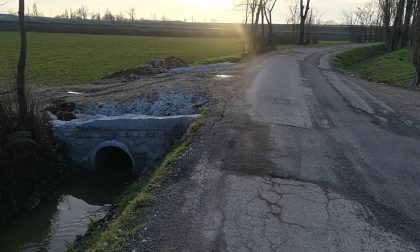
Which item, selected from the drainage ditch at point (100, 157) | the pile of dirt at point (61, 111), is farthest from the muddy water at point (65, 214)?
the pile of dirt at point (61, 111)

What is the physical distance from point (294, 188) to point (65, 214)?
227 inches

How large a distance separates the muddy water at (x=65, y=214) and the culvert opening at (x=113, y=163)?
0.32 feet

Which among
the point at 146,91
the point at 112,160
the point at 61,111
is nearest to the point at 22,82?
the point at 61,111

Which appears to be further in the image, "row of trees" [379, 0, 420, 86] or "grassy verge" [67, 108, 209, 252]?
"row of trees" [379, 0, 420, 86]

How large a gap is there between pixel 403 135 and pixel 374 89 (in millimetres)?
8304

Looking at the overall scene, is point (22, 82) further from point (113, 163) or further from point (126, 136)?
point (113, 163)

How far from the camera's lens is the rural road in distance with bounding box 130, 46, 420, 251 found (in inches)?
232

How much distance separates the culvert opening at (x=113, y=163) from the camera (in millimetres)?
13347

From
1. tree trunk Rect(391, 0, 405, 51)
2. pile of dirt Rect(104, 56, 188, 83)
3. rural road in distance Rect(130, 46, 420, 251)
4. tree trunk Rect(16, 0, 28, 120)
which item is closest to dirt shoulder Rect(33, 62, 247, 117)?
pile of dirt Rect(104, 56, 188, 83)

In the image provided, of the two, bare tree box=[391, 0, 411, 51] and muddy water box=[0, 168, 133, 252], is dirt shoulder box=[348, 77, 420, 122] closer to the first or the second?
muddy water box=[0, 168, 133, 252]

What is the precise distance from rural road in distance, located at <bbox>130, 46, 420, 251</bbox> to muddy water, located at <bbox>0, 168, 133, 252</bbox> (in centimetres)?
303

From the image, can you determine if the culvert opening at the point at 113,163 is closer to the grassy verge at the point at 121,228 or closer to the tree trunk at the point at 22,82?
the tree trunk at the point at 22,82

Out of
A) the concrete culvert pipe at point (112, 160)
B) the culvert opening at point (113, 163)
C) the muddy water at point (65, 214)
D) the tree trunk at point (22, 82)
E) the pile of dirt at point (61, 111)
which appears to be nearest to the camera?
the muddy water at point (65, 214)

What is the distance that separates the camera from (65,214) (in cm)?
1052
